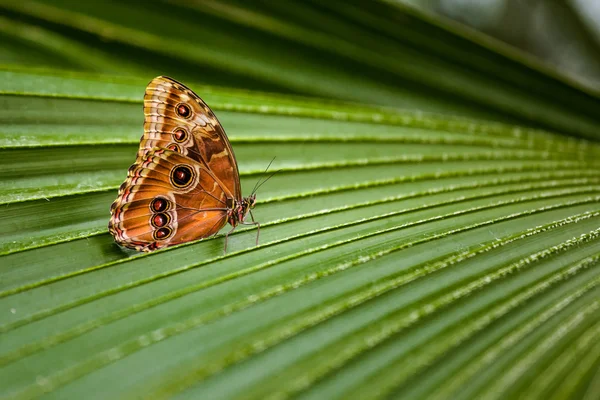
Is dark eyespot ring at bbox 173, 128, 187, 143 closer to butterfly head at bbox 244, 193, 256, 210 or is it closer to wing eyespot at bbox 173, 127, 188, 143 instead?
wing eyespot at bbox 173, 127, 188, 143

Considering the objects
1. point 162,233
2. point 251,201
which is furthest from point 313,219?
point 162,233

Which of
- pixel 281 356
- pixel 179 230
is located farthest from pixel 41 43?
pixel 281 356

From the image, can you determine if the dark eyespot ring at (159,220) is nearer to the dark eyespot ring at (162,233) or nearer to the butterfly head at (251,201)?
the dark eyespot ring at (162,233)

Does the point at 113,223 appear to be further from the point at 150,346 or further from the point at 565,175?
the point at 565,175

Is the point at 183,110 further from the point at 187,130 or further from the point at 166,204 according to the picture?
the point at 166,204

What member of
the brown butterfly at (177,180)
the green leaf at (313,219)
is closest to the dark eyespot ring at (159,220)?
the brown butterfly at (177,180)

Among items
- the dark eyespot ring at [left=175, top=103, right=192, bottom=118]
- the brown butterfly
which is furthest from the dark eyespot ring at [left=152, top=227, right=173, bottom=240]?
the dark eyespot ring at [left=175, top=103, right=192, bottom=118]

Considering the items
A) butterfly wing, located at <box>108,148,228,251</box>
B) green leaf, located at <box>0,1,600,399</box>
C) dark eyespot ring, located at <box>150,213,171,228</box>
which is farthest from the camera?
dark eyespot ring, located at <box>150,213,171,228</box>

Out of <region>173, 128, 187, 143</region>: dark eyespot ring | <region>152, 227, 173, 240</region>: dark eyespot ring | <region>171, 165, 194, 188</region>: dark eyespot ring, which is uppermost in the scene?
<region>173, 128, 187, 143</region>: dark eyespot ring
